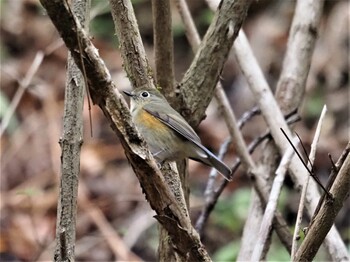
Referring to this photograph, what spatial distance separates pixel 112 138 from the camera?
5.60 metres

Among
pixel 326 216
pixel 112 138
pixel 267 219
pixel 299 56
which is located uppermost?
pixel 112 138

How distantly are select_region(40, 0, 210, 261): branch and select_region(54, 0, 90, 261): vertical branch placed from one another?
32 centimetres

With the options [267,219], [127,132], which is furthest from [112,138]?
[127,132]

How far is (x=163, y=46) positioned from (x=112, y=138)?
124 inches

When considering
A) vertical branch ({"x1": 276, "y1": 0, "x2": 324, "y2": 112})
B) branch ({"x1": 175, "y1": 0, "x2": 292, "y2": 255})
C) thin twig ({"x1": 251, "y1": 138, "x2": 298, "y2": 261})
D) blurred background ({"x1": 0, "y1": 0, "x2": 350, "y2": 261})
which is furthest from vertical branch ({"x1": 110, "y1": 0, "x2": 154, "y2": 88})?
blurred background ({"x1": 0, "y1": 0, "x2": 350, "y2": 261})

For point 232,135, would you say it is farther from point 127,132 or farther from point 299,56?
point 127,132

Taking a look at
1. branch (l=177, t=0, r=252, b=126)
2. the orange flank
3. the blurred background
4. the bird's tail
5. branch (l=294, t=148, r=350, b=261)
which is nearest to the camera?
branch (l=294, t=148, r=350, b=261)

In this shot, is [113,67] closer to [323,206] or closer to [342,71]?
[342,71]

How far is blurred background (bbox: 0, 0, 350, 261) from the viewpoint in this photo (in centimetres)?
445

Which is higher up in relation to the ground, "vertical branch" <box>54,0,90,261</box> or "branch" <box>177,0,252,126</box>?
"branch" <box>177,0,252,126</box>

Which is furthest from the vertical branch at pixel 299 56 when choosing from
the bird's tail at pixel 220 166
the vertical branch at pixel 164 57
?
the vertical branch at pixel 164 57

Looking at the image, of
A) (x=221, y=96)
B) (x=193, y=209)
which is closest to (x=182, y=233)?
(x=221, y=96)

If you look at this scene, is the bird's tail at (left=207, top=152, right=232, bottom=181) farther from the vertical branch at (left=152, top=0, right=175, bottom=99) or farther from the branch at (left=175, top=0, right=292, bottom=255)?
the branch at (left=175, top=0, right=292, bottom=255)

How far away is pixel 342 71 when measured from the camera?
5.60 m
